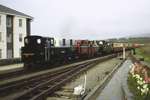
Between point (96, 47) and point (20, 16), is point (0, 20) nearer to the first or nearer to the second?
point (20, 16)

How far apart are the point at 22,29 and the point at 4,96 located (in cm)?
4720

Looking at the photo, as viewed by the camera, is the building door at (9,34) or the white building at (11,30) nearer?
the white building at (11,30)

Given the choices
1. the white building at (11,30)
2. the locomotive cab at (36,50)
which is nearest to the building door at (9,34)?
the white building at (11,30)

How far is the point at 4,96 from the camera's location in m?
14.6

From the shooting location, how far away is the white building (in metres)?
54.7

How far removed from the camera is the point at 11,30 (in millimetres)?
58125

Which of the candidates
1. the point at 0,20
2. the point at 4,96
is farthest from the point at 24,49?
the point at 0,20

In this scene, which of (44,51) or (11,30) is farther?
(11,30)

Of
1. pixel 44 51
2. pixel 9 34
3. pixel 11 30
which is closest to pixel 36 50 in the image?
pixel 44 51

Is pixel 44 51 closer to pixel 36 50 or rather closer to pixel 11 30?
pixel 36 50

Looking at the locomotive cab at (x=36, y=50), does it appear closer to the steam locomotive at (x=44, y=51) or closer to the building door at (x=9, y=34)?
the steam locomotive at (x=44, y=51)

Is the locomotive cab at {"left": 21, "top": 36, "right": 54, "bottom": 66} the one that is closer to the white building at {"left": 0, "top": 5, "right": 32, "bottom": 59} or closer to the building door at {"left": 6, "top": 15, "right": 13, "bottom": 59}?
the white building at {"left": 0, "top": 5, "right": 32, "bottom": 59}

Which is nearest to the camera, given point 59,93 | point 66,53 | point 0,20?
point 59,93

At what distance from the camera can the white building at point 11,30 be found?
179 feet
